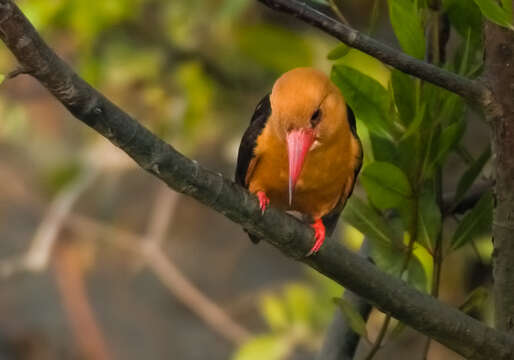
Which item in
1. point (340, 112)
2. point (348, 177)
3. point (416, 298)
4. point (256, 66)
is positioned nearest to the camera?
point (416, 298)

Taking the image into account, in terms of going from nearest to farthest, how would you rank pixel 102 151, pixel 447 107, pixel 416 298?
pixel 416 298, pixel 447 107, pixel 102 151

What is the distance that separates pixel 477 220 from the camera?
3.84ft

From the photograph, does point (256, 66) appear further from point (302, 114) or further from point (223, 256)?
point (302, 114)

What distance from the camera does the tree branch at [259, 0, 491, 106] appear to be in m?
0.90

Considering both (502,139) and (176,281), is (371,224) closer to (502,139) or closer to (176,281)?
(502,139)

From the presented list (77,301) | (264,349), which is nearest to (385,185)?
(264,349)

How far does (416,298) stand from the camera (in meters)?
1.00

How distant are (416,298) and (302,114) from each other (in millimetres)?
320

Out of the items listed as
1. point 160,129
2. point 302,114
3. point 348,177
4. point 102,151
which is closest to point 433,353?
point 160,129

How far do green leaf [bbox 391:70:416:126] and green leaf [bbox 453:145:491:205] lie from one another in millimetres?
109

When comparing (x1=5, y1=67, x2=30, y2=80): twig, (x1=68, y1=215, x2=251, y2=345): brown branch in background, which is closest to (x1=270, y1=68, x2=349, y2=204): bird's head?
(x1=5, y1=67, x2=30, y2=80): twig

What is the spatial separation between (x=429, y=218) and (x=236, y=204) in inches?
14.2

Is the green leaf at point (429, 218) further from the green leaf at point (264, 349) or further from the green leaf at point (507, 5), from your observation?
the green leaf at point (264, 349)

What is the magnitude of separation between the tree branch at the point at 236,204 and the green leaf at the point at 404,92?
0.81 feet
